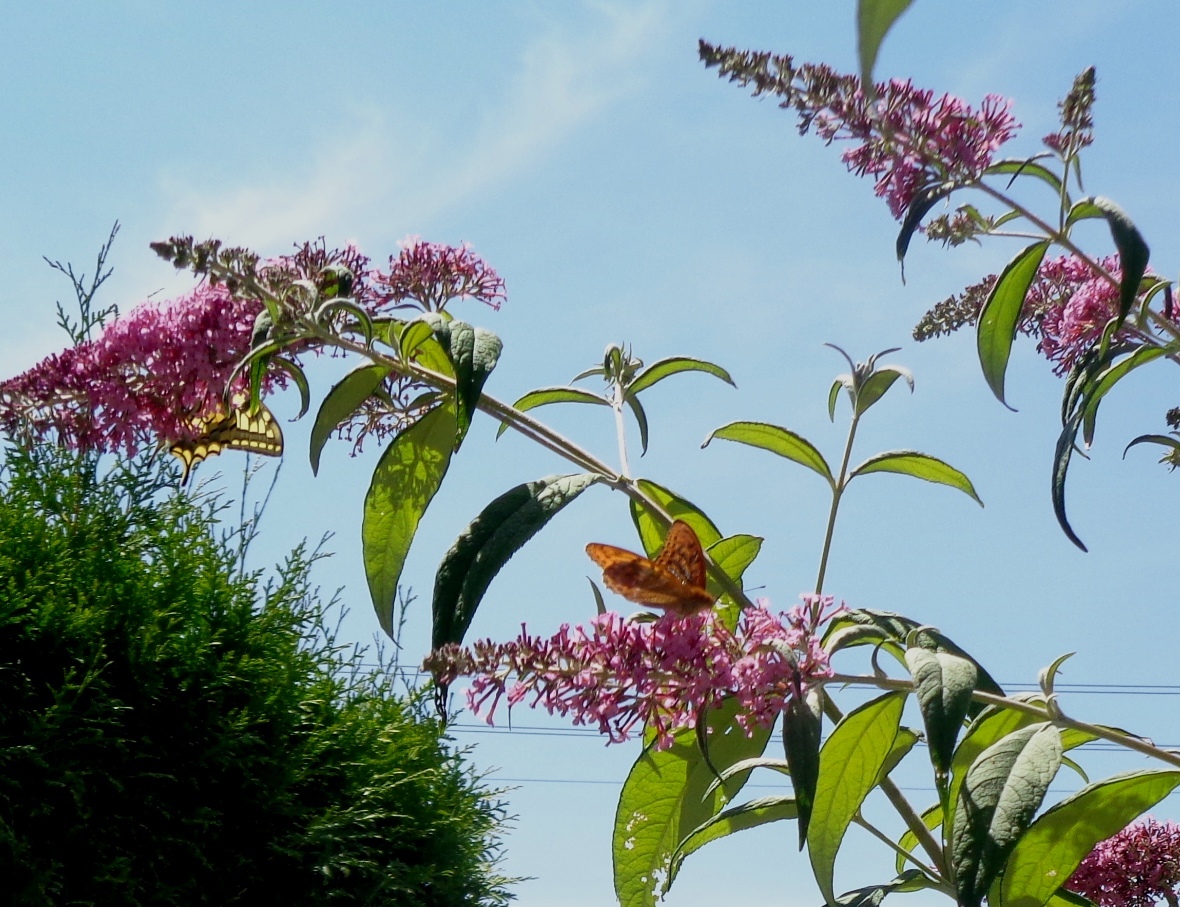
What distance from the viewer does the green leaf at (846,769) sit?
1.06 meters

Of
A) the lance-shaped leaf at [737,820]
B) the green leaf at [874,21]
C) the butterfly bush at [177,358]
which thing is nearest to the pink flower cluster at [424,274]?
the butterfly bush at [177,358]

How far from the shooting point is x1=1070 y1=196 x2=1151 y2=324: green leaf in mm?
1138

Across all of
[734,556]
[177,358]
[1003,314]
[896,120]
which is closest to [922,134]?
[896,120]

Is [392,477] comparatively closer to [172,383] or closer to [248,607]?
[172,383]

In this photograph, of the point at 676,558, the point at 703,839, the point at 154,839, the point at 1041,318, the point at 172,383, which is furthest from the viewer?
the point at 154,839

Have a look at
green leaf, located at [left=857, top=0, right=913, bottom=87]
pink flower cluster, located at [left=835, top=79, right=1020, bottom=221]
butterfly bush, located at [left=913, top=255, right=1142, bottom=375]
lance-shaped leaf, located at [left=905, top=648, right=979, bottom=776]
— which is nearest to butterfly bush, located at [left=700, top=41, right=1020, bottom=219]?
pink flower cluster, located at [left=835, top=79, right=1020, bottom=221]

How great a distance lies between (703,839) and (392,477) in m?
0.57

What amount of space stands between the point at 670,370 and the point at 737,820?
1.97ft

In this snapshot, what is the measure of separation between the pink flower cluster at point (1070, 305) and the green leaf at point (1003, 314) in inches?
8.8

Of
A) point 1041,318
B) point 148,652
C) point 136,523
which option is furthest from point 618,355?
point 136,523

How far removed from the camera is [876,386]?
146 centimetres

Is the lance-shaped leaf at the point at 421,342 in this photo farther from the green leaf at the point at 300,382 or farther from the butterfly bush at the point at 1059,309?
the butterfly bush at the point at 1059,309

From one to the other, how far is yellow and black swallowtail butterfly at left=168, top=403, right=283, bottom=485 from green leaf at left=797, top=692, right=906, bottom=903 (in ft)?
3.24

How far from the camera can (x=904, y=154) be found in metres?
1.37
